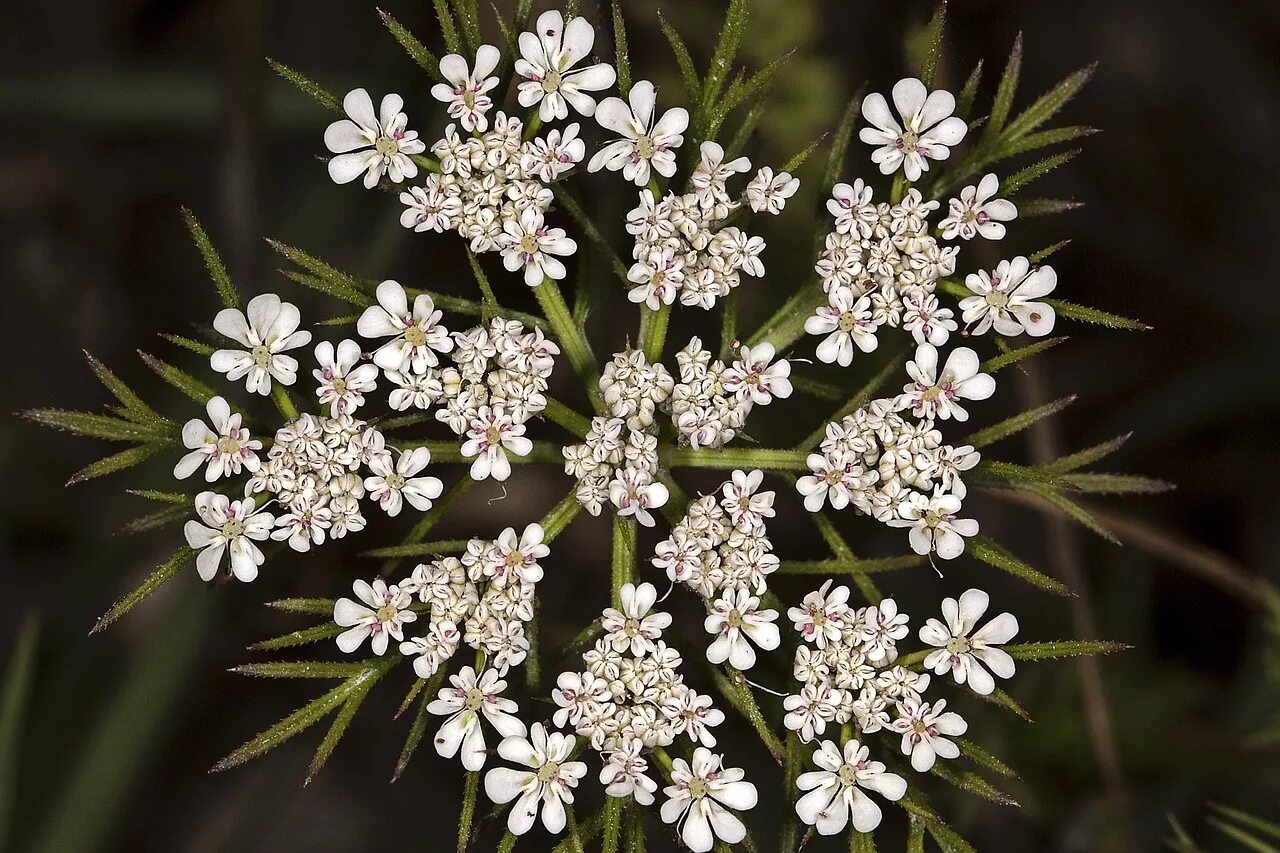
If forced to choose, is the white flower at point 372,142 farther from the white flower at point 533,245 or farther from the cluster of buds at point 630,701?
the cluster of buds at point 630,701

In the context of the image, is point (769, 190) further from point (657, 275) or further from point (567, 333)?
point (567, 333)

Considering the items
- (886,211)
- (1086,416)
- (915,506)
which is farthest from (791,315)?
(1086,416)

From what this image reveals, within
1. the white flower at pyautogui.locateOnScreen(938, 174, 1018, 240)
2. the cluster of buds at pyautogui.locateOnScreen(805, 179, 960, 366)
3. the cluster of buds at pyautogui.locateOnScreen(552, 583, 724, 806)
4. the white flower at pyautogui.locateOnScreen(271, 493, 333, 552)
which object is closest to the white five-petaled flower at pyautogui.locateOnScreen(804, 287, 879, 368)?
the cluster of buds at pyautogui.locateOnScreen(805, 179, 960, 366)

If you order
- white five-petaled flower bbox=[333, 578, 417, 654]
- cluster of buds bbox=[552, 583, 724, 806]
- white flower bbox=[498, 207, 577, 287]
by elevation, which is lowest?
cluster of buds bbox=[552, 583, 724, 806]

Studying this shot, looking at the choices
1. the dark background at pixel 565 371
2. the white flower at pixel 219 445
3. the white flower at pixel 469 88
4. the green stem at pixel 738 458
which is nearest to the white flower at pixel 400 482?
the white flower at pixel 219 445

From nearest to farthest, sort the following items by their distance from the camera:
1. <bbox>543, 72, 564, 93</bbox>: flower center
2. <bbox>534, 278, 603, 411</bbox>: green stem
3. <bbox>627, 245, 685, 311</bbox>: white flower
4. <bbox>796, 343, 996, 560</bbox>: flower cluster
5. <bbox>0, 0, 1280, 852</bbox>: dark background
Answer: <bbox>796, 343, 996, 560</bbox>: flower cluster → <bbox>627, 245, 685, 311</bbox>: white flower → <bbox>543, 72, 564, 93</bbox>: flower center → <bbox>534, 278, 603, 411</bbox>: green stem → <bbox>0, 0, 1280, 852</bbox>: dark background

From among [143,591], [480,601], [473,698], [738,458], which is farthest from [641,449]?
[143,591]

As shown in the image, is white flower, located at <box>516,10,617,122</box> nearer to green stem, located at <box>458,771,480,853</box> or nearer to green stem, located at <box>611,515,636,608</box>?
green stem, located at <box>611,515,636,608</box>

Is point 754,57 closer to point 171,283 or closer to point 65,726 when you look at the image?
point 171,283
